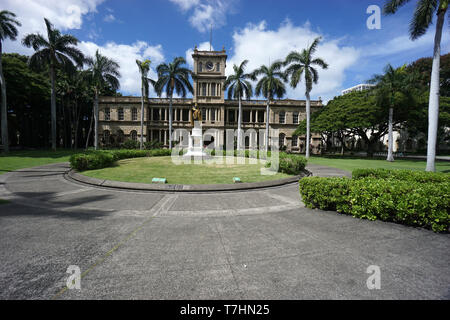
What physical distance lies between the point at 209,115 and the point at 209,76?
7808 mm

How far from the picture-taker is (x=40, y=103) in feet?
111

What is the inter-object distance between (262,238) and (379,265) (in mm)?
1985

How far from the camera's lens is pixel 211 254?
3.37m

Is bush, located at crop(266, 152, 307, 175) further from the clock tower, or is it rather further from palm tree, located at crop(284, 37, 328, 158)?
the clock tower

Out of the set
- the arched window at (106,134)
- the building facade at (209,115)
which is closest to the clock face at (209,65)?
the building facade at (209,115)

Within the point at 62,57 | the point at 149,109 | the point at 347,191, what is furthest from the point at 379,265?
the point at 149,109

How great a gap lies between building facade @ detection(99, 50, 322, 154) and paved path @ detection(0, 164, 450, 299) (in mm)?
32089

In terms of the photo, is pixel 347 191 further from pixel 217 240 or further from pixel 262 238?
pixel 217 240

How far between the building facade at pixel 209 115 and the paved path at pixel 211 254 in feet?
105

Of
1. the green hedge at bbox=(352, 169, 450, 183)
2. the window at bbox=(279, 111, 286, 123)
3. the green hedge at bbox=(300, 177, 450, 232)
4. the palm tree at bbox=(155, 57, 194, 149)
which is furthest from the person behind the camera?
the window at bbox=(279, 111, 286, 123)

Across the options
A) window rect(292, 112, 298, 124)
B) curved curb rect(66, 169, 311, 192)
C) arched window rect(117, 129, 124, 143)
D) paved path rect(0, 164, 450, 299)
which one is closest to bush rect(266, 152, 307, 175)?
curved curb rect(66, 169, 311, 192)

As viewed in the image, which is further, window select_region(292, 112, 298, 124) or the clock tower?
window select_region(292, 112, 298, 124)

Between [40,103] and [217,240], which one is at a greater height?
[40,103]

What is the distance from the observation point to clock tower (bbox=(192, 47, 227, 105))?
3747cm
